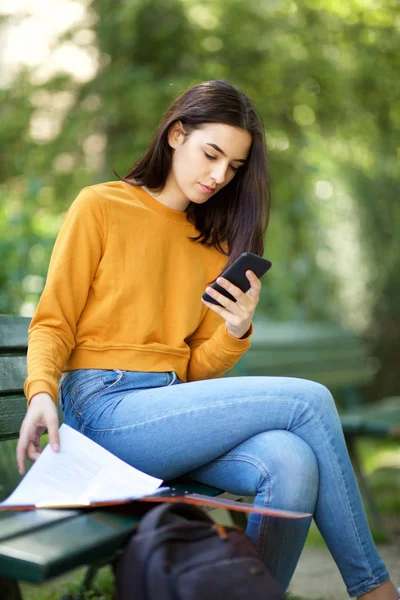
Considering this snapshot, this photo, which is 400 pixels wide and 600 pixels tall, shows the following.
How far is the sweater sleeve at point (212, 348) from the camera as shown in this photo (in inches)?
91.8

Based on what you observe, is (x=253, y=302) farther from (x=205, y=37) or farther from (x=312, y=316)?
(x=312, y=316)

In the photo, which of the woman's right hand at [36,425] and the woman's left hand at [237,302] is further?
the woman's left hand at [237,302]

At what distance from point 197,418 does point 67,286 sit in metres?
0.51

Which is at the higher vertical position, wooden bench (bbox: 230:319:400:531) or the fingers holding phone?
the fingers holding phone

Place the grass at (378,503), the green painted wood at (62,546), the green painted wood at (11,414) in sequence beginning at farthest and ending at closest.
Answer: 1. the grass at (378,503)
2. the green painted wood at (11,414)
3. the green painted wood at (62,546)

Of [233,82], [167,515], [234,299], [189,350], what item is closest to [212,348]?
[189,350]

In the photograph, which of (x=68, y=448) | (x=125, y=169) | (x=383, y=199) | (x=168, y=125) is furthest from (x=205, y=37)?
(x=68, y=448)

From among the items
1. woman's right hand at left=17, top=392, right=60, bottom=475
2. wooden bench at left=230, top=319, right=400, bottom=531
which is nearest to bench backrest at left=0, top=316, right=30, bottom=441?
woman's right hand at left=17, top=392, right=60, bottom=475

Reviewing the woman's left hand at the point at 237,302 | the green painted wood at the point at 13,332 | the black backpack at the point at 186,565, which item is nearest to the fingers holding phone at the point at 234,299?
the woman's left hand at the point at 237,302

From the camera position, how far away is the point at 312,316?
719cm

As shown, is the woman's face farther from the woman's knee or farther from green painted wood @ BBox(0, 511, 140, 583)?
green painted wood @ BBox(0, 511, 140, 583)

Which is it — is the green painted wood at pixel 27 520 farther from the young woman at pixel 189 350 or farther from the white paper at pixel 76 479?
the young woman at pixel 189 350

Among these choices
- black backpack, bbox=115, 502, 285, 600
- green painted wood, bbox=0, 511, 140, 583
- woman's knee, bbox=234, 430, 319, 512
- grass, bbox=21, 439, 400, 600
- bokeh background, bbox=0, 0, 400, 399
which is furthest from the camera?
bokeh background, bbox=0, 0, 400, 399

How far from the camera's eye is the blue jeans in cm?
185
